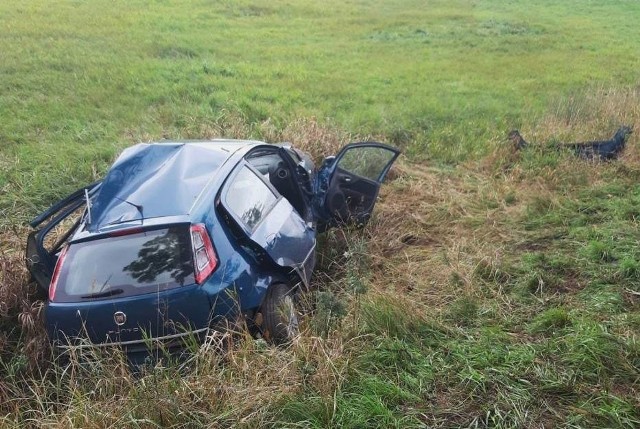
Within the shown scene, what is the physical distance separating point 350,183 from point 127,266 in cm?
317

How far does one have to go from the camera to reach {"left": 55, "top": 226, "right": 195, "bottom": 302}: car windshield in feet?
13.6

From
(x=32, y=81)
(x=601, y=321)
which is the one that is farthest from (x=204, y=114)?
(x=601, y=321)

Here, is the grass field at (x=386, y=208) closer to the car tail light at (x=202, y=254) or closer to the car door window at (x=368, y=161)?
the car tail light at (x=202, y=254)

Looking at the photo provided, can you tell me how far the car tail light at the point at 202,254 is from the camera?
4195mm

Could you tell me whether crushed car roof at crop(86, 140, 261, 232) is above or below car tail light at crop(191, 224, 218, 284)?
above

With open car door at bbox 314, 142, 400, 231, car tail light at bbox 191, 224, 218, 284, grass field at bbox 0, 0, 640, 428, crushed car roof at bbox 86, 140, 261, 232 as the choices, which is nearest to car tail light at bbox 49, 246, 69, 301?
crushed car roof at bbox 86, 140, 261, 232

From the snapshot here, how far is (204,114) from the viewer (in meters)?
10.9

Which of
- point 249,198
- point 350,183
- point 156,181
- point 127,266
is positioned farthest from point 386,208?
point 127,266

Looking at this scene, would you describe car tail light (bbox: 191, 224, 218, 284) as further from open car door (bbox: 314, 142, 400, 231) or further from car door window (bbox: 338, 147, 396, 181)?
car door window (bbox: 338, 147, 396, 181)

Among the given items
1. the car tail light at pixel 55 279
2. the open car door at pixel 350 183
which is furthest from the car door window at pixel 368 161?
the car tail light at pixel 55 279

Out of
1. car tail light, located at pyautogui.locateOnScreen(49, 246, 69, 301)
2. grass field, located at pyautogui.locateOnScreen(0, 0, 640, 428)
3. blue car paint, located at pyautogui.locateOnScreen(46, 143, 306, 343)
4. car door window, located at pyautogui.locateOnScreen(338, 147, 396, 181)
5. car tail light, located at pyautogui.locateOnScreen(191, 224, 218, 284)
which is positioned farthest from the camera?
car door window, located at pyautogui.locateOnScreen(338, 147, 396, 181)

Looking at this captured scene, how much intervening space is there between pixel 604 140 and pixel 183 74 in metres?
8.48

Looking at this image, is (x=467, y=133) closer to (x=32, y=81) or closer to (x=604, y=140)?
(x=604, y=140)

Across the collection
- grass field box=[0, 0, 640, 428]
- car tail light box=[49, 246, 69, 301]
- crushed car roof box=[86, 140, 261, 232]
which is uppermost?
crushed car roof box=[86, 140, 261, 232]
